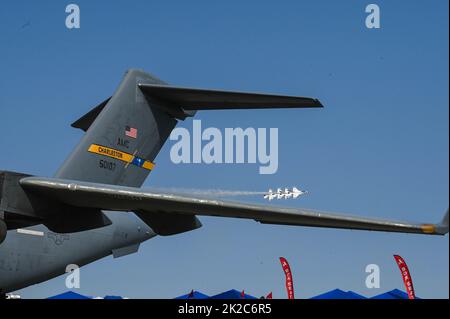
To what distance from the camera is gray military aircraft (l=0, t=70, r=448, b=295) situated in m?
12.9

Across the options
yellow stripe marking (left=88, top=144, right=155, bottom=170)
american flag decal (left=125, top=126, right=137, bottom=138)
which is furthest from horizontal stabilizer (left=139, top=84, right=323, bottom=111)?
yellow stripe marking (left=88, top=144, right=155, bottom=170)

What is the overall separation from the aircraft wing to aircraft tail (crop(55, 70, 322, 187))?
201 centimetres

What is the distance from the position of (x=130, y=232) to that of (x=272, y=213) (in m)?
12.2

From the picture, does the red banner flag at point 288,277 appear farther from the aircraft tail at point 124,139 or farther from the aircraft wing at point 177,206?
the aircraft wing at point 177,206

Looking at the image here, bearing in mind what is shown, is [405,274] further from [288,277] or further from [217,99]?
[217,99]

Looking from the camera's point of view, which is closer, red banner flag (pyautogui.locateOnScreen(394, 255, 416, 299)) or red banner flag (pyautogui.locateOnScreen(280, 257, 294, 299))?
red banner flag (pyautogui.locateOnScreen(394, 255, 416, 299))

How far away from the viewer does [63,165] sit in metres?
16.4

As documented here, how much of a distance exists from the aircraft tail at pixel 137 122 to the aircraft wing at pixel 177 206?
2015 millimetres

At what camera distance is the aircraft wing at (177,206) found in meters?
12.2

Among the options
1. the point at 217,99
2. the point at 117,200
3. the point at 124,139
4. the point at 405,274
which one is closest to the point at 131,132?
the point at 124,139

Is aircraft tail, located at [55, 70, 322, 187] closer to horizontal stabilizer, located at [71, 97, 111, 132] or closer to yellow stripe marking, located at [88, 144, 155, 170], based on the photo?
yellow stripe marking, located at [88, 144, 155, 170]

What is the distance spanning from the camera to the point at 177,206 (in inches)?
523

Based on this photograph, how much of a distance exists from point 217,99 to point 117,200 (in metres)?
4.29

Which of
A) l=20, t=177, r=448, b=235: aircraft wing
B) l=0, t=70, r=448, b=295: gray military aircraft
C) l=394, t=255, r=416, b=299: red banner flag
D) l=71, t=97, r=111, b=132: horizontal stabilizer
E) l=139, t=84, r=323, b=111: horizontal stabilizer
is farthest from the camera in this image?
l=394, t=255, r=416, b=299: red banner flag
